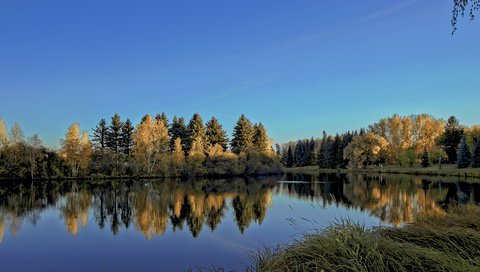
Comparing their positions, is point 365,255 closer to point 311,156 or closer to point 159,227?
point 159,227

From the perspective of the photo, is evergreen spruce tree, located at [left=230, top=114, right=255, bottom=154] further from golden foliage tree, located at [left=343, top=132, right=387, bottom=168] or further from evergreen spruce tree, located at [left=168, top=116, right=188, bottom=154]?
golden foliage tree, located at [left=343, top=132, right=387, bottom=168]

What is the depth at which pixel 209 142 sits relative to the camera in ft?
234

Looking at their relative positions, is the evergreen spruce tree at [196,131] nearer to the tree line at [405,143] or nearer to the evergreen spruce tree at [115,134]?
the evergreen spruce tree at [115,134]

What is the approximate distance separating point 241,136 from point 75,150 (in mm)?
34404

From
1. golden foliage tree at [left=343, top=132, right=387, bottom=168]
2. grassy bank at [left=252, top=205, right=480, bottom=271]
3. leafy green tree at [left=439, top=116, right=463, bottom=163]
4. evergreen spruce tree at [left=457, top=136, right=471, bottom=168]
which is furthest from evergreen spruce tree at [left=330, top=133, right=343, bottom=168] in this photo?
grassy bank at [left=252, top=205, right=480, bottom=271]

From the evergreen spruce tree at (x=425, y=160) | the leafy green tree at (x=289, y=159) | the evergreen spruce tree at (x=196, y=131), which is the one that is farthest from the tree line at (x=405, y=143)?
the evergreen spruce tree at (x=196, y=131)

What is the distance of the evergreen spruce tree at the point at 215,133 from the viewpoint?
7431cm

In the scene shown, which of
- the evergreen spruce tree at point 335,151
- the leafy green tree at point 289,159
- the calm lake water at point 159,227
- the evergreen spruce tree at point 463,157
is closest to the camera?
the calm lake water at point 159,227

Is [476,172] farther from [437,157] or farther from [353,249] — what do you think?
[353,249]

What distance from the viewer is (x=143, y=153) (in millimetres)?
58281

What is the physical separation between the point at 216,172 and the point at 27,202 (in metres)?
40.7

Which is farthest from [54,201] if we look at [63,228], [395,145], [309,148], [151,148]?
[309,148]

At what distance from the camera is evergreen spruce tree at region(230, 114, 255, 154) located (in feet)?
256

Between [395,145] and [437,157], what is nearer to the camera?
[437,157]
